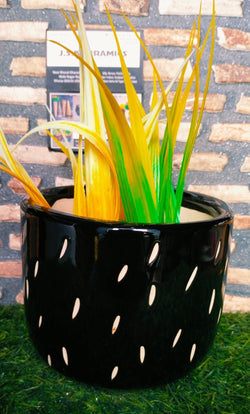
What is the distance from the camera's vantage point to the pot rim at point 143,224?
36 centimetres

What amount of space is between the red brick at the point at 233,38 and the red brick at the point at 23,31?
0.32 meters

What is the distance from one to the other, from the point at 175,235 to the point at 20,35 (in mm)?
502

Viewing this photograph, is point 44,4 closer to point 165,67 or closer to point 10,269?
point 165,67

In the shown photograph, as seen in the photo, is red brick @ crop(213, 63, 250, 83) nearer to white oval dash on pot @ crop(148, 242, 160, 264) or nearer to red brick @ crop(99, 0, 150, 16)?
red brick @ crop(99, 0, 150, 16)

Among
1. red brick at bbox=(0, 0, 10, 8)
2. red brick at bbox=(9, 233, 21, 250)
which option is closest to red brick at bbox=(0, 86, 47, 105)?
red brick at bbox=(0, 0, 10, 8)

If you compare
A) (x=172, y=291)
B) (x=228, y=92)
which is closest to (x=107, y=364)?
(x=172, y=291)

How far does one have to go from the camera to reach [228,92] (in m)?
0.66

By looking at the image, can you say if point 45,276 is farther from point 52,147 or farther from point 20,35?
point 20,35

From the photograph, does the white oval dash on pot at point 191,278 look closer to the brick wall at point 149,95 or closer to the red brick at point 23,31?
the brick wall at point 149,95

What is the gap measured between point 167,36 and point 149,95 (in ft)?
0.36

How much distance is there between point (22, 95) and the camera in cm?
66

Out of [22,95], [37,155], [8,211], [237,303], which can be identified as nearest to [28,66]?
[22,95]

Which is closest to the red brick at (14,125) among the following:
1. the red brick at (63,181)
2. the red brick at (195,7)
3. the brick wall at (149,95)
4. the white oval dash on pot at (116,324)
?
the brick wall at (149,95)

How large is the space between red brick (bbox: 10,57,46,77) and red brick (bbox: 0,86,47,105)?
3cm
